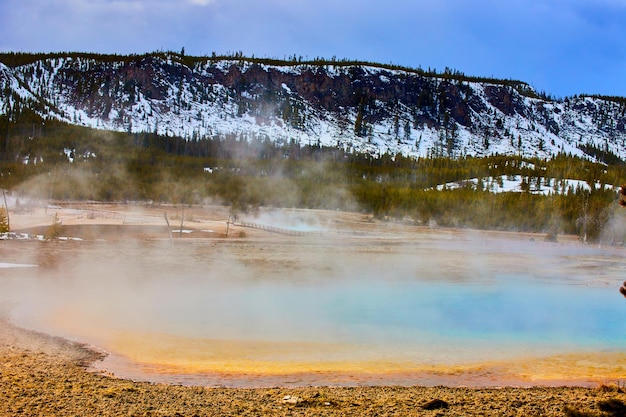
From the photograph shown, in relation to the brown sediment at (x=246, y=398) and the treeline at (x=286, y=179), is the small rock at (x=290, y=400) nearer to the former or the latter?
the brown sediment at (x=246, y=398)

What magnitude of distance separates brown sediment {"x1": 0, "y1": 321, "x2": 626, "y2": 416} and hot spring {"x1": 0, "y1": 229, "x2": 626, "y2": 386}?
106cm

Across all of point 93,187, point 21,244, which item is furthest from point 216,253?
point 93,187

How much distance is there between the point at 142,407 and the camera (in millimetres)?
8266

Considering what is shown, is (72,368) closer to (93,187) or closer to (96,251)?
(96,251)

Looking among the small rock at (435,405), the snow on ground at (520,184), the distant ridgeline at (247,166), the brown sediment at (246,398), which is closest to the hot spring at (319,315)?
the brown sediment at (246,398)

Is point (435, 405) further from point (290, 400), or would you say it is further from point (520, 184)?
point (520, 184)

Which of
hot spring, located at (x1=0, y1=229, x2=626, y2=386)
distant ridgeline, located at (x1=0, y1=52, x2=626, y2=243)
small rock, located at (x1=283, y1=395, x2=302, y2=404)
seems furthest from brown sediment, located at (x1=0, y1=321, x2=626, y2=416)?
distant ridgeline, located at (x1=0, y1=52, x2=626, y2=243)

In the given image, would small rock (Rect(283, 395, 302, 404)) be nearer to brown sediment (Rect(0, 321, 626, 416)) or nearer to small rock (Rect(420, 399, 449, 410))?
brown sediment (Rect(0, 321, 626, 416))

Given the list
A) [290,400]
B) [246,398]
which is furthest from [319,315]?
[290,400]

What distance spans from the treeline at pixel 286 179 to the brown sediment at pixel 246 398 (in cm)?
5271

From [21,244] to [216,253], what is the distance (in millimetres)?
9636

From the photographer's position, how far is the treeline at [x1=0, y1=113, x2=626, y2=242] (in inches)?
2933

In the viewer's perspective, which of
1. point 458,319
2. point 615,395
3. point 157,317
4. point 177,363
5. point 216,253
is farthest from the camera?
point 216,253

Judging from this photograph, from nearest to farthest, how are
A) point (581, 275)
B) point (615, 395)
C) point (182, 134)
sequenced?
point (615, 395)
point (581, 275)
point (182, 134)
